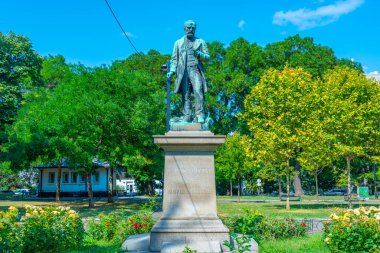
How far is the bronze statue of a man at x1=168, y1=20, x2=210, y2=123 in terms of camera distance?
9984mm

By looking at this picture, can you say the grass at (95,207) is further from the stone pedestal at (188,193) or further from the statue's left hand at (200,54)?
the statue's left hand at (200,54)

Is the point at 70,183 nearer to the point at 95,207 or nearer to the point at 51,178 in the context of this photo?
the point at 51,178

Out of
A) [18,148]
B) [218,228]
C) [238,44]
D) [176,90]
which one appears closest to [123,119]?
[18,148]

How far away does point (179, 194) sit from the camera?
909cm

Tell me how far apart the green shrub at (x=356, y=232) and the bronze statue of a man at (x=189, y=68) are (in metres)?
4.27

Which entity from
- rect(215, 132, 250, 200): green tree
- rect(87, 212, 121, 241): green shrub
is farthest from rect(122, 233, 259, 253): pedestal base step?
rect(215, 132, 250, 200): green tree

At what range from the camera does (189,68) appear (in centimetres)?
1009

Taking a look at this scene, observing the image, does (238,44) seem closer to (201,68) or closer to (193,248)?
(201,68)

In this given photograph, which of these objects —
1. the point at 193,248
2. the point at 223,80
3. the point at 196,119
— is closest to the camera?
the point at 193,248

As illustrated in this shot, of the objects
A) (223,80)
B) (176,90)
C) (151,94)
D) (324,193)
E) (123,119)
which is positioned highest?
(223,80)

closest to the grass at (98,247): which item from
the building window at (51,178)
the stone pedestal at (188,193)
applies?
the stone pedestal at (188,193)

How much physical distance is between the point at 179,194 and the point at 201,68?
3.20m

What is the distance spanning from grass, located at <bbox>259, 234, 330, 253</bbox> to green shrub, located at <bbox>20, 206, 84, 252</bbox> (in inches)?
184

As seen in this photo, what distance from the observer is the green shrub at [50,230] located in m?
9.30
